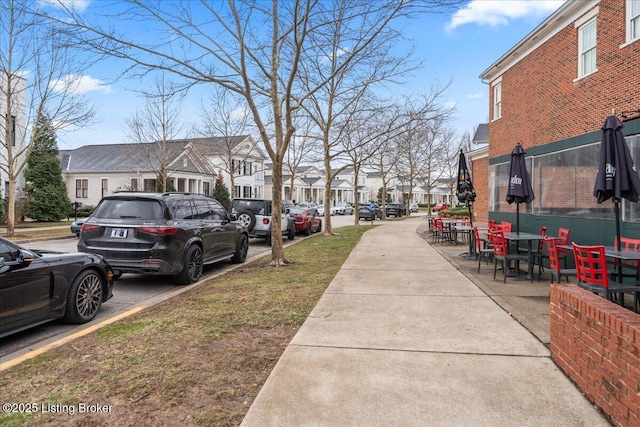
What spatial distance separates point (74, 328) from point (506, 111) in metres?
15.1

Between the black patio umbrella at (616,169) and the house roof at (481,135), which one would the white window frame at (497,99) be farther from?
the house roof at (481,135)

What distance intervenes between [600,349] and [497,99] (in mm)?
15306

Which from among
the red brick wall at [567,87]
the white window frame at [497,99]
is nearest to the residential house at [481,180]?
the white window frame at [497,99]

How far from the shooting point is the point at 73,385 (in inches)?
133

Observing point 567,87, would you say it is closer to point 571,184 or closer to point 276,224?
point 571,184

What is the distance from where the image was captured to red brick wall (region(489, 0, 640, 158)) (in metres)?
8.73

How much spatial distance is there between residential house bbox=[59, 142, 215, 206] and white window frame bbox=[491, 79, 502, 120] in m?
26.6

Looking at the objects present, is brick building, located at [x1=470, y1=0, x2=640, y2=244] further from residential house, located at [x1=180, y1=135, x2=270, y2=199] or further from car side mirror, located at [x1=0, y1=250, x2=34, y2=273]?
residential house, located at [x1=180, y1=135, x2=270, y2=199]

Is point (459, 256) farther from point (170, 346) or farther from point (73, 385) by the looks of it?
point (73, 385)

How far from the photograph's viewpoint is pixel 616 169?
5.95 meters

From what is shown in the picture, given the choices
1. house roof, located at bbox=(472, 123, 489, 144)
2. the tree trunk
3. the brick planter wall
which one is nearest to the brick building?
the brick planter wall

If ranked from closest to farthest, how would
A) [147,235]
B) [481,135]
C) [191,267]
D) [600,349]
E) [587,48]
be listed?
[600,349], [147,235], [191,267], [587,48], [481,135]

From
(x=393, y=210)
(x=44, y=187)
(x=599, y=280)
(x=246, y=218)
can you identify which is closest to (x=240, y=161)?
(x=393, y=210)

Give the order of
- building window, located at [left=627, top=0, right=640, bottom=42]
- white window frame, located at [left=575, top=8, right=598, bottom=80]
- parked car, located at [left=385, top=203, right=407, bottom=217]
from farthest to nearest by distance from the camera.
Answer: parked car, located at [left=385, top=203, right=407, bottom=217] < white window frame, located at [left=575, top=8, right=598, bottom=80] < building window, located at [left=627, top=0, right=640, bottom=42]
